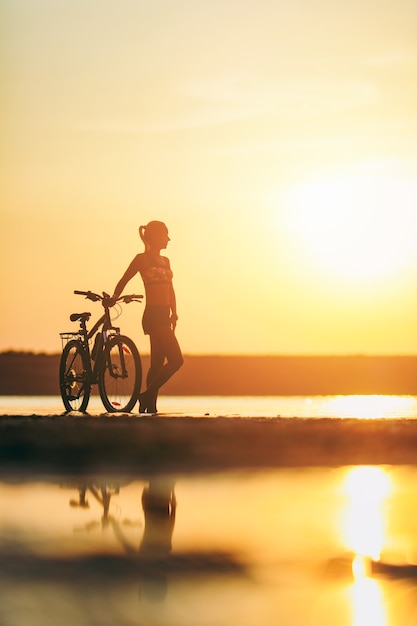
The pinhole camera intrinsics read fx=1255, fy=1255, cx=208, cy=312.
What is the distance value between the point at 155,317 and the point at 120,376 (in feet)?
2.81

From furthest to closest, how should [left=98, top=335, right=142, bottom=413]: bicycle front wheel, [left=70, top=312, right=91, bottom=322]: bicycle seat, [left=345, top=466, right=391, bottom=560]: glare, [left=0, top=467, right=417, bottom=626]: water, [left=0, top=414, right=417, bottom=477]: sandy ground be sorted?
[left=70, top=312, right=91, bottom=322]: bicycle seat, [left=98, top=335, right=142, bottom=413]: bicycle front wheel, [left=0, top=414, right=417, bottom=477]: sandy ground, [left=345, top=466, right=391, bottom=560]: glare, [left=0, top=467, right=417, bottom=626]: water

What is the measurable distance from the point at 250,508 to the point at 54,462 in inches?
165

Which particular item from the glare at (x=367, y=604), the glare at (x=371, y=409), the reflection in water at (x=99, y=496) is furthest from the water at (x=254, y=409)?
the glare at (x=367, y=604)

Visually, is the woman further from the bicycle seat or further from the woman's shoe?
the bicycle seat

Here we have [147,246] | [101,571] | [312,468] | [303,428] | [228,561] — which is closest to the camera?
[101,571]

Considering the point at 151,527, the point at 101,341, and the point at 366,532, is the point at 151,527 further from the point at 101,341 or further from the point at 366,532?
the point at 101,341

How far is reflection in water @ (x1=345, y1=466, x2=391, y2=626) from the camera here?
5361 mm

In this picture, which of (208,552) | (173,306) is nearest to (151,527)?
(208,552)

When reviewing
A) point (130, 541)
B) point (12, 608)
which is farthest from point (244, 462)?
point (12, 608)

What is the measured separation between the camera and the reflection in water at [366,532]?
5361mm

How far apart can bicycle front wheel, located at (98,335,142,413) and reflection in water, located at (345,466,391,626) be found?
3.61 metres

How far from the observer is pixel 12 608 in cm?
529

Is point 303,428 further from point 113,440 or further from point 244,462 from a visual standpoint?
point 113,440

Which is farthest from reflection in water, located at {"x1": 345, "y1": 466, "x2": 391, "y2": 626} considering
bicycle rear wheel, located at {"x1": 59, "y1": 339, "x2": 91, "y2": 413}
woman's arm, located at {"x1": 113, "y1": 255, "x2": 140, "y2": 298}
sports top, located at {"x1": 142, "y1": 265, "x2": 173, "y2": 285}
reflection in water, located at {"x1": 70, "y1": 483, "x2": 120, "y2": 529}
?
bicycle rear wheel, located at {"x1": 59, "y1": 339, "x2": 91, "y2": 413}
